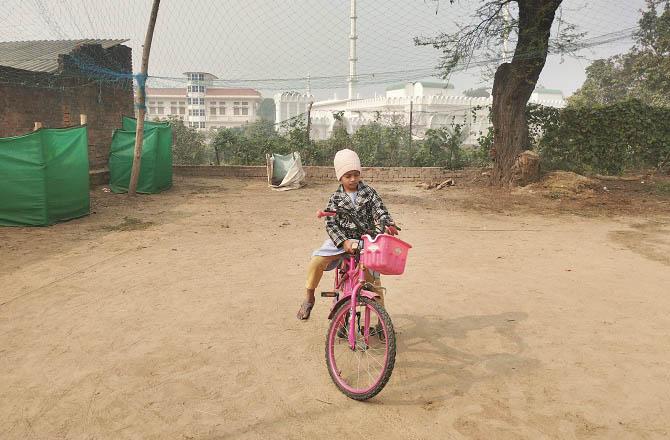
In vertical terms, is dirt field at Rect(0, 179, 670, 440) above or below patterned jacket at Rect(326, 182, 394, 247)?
below

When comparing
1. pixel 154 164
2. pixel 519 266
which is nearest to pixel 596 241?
pixel 519 266

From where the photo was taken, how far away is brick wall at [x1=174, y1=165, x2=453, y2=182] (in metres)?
15.3

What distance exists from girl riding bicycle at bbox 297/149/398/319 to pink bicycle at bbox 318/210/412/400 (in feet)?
0.21

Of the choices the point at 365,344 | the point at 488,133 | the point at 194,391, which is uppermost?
the point at 488,133

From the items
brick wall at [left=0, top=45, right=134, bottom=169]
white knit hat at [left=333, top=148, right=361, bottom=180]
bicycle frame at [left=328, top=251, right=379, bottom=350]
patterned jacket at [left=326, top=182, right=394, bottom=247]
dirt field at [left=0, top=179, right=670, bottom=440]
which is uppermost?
brick wall at [left=0, top=45, right=134, bottom=169]

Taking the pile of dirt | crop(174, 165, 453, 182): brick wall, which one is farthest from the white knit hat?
Answer: crop(174, 165, 453, 182): brick wall

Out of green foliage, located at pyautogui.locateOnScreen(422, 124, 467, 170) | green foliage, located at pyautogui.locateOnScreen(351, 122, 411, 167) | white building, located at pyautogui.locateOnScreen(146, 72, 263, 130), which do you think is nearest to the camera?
green foliage, located at pyautogui.locateOnScreen(422, 124, 467, 170)

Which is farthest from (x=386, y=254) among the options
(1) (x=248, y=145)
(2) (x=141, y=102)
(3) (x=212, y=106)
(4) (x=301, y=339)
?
(3) (x=212, y=106)

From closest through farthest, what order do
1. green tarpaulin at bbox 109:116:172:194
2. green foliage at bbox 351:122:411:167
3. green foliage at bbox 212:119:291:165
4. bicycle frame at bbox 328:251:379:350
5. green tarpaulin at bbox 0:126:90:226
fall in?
1. bicycle frame at bbox 328:251:379:350
2. green tarpaulin at bbox 0:126:90:226
3. green tarpaulin at bbox 109:116:172:194
4. green foliage at bbox 351:122:411:167
5. green foliage at bbox 212:119:291:165

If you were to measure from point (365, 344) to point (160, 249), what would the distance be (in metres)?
4.52

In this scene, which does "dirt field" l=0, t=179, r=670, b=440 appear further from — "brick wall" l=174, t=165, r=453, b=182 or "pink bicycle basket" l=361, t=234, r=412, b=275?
"brick wall" l=174, t=165, r=453, b=182

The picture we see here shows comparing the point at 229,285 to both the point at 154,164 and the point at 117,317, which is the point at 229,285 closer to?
the point at 117,317

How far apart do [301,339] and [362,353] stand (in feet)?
2.18

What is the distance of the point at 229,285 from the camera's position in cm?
522
